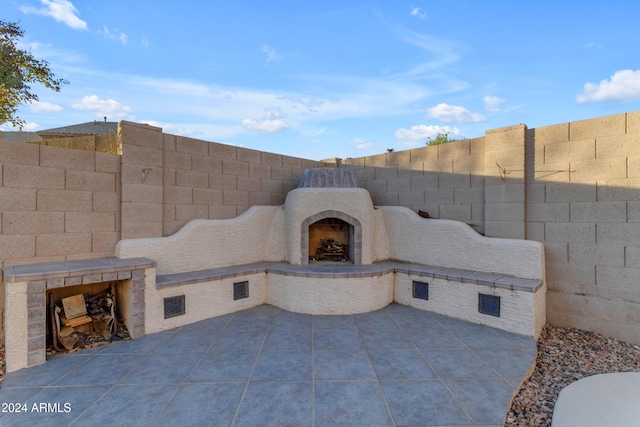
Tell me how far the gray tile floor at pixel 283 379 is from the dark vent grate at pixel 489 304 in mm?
324

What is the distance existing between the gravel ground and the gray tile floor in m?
0.22

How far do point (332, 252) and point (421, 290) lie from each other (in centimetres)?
249

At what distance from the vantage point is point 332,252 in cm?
788

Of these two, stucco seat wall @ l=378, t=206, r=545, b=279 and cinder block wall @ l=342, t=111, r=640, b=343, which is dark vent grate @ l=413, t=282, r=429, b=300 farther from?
cinder block wall @ l=342, t=111, r=640, b=343

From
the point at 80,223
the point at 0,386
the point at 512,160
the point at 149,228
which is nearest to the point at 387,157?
the point at 512,160

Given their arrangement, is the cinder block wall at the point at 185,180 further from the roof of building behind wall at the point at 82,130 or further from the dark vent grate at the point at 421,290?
the roof of building behind wall at the point at 82,130

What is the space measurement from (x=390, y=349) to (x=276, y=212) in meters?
4.58

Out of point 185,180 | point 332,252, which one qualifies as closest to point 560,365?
point 332,252

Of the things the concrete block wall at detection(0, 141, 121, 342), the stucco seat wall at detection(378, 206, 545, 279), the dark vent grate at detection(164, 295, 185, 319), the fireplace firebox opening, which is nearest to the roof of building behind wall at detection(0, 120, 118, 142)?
the concrete block wall at detection(0, 141, 121, 342)

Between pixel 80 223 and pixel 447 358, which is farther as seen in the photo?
pixel 80 223

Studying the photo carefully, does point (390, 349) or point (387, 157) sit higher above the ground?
point (387, 157)

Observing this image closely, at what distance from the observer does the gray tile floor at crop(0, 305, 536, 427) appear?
3.09 m

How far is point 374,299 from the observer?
6.43 metres

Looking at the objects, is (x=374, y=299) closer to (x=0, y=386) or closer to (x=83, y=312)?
(x=83, y=312)
